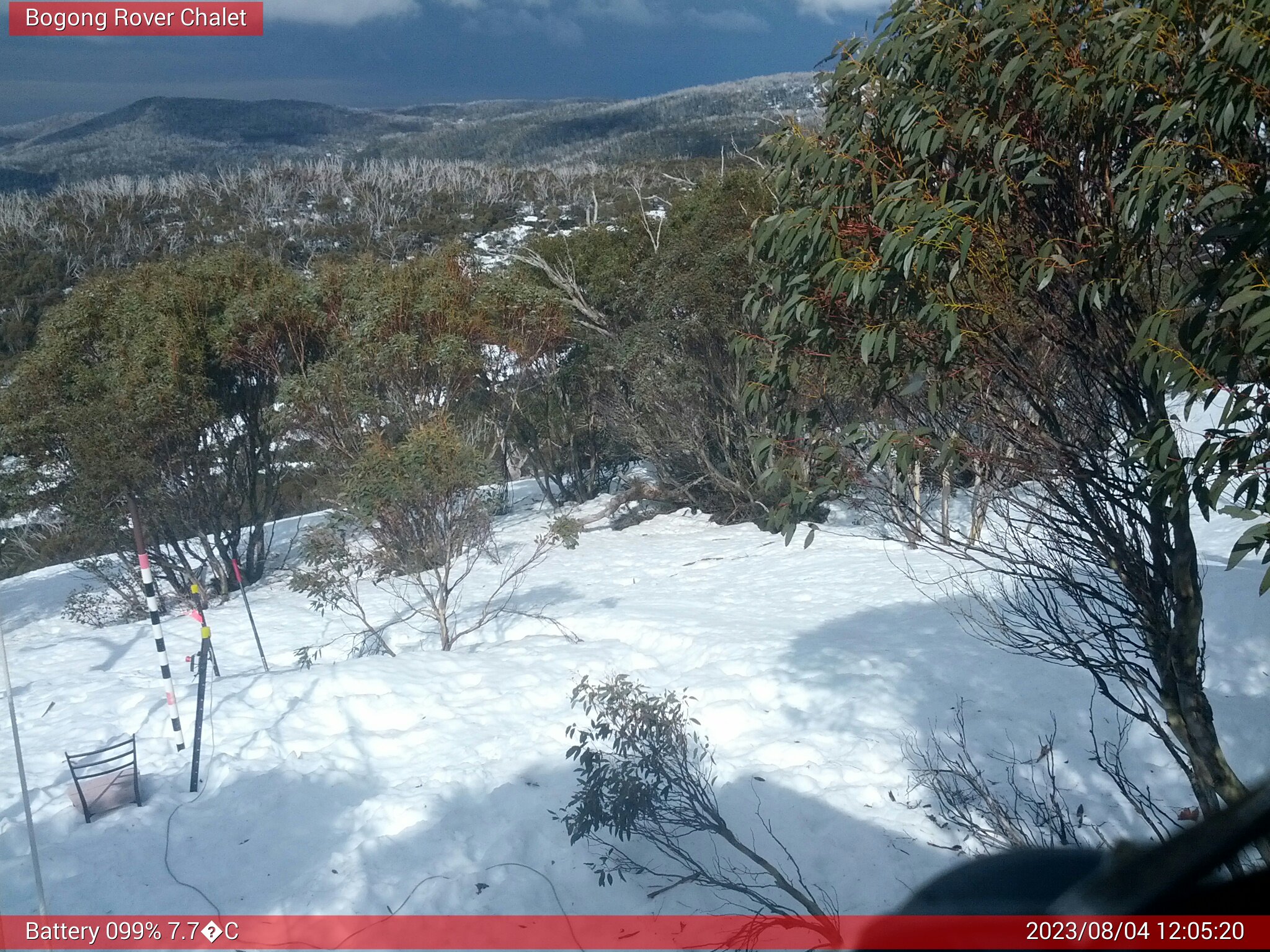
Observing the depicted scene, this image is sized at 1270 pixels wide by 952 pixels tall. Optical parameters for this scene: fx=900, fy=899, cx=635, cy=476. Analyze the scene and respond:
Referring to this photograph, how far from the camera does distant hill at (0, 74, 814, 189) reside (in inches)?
313

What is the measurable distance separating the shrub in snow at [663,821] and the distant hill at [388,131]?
2.77 meters

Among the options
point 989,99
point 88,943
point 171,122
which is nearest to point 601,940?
point 88,943

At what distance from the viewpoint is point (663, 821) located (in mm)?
3414

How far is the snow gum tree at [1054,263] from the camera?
222 cm

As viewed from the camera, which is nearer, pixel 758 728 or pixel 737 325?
pixel 758 728

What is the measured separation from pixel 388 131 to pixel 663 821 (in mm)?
29367

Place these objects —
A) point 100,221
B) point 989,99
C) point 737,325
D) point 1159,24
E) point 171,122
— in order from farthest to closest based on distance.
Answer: point 100,221 < point 171,122 < point 737,325 < point 989,99 < point 1159,24

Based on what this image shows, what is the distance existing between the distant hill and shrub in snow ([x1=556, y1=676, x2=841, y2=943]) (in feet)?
9.10

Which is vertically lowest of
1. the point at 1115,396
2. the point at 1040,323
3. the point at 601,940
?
the point at 601,940

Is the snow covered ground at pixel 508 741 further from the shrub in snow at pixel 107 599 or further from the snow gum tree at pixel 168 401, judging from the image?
the snow gum tree at pixel 168 401

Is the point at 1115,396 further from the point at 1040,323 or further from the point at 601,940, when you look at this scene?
the point at 601,940

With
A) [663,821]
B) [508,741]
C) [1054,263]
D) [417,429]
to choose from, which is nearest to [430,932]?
[663,821]

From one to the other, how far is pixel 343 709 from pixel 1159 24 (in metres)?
4.73

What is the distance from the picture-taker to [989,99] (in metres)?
2.71
